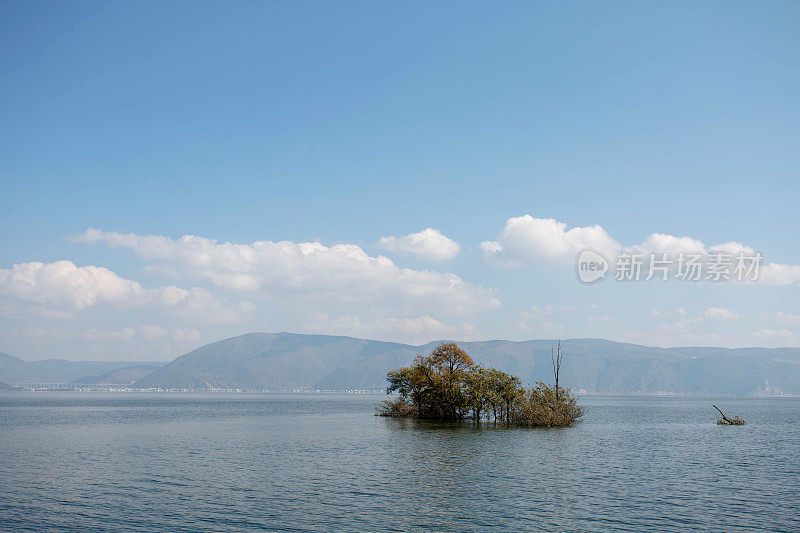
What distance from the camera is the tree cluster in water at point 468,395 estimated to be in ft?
383

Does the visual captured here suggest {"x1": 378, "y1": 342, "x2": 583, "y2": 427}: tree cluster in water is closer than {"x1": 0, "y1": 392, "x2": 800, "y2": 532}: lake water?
No

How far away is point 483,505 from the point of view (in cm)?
4322

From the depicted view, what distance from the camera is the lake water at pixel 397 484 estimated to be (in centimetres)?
3847

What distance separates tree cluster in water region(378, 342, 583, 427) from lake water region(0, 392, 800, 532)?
26.3m

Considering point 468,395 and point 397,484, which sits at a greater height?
point 468,395

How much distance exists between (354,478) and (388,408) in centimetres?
9966

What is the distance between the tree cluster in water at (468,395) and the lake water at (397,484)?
86.2ft

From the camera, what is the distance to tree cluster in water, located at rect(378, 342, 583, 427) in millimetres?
116688

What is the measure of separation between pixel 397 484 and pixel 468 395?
76480mm

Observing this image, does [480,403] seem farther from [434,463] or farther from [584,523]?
[584,523]

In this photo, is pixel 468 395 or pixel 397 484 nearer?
pixel 397 484

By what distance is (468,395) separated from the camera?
413ft

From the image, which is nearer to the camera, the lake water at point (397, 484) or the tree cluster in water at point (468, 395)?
the lake water at point (397, 484)

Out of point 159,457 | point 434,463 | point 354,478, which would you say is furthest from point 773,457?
point 159,457
